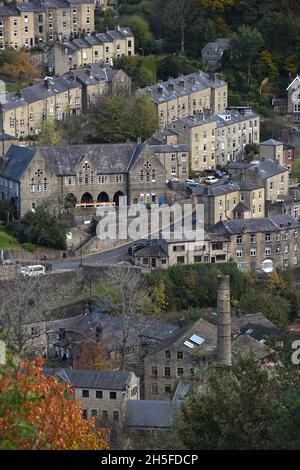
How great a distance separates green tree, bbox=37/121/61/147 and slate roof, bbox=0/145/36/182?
5.99 feet

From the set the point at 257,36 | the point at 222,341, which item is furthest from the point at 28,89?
the point at 222,341

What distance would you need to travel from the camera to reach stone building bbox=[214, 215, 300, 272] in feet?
166

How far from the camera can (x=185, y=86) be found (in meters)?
60.4

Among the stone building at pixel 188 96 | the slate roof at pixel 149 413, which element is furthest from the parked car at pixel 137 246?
the slate roof at pixel 149 413

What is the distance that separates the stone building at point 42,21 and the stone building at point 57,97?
187 inches

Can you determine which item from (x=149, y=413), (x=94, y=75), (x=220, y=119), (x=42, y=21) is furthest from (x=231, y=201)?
(x=149, y=413)

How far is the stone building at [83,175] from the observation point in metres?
51.0

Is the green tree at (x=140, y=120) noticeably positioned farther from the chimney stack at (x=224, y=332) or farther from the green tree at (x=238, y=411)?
the green tree at (x=238, y=411)

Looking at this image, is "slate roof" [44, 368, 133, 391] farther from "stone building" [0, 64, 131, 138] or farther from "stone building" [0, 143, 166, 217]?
"stone building" [0, 64, 131, 138]

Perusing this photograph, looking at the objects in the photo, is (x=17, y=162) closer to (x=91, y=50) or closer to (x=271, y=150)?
(x=271, y=150)

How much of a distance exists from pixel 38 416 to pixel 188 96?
3896 centimetres
